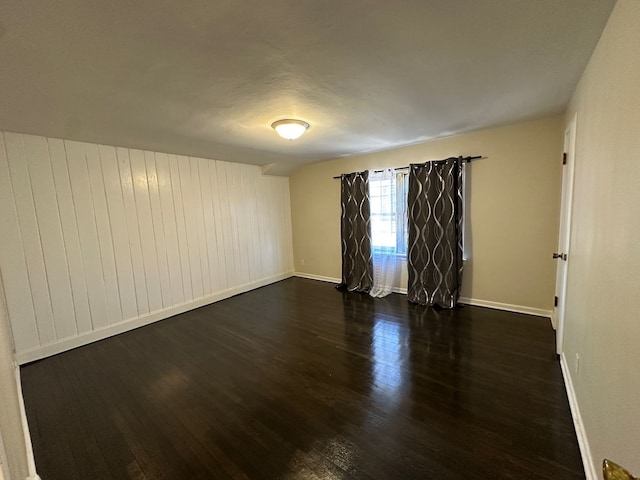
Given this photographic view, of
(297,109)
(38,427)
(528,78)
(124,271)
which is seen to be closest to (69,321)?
(124,271)

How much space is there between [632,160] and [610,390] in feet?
3.16

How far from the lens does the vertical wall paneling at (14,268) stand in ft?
8.33

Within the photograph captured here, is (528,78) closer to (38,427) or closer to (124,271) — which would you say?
(38,427)

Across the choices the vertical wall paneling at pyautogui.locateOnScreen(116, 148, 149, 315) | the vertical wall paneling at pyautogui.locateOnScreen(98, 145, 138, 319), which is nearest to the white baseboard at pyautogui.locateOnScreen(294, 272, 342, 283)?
the vertical wall paneling at pyautogui.locateOnScreen(116, 148, 149, 315)

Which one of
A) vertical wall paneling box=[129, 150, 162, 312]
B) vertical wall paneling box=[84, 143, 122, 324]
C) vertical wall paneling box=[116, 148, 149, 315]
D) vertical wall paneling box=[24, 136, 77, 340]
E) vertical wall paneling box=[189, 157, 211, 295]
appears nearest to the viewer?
vertical wall paneling box=[24, 136, 77, 340]

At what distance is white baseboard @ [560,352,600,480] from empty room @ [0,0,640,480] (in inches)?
0.9

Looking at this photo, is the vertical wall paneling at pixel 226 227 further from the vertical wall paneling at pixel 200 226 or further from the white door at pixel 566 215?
the white door at pixel 566 215

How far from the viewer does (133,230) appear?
3424 millimetres

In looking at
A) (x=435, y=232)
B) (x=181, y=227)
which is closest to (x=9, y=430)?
(x=181, y=227)

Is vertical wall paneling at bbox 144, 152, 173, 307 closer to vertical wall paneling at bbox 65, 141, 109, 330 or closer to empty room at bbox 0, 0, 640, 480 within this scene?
empty room at bbox 0, 0, 640, 480

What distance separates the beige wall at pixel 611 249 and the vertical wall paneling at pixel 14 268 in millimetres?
4444

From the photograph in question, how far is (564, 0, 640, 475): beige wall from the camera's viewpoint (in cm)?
96

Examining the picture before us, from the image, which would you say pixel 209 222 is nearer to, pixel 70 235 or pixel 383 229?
pixel 70 235

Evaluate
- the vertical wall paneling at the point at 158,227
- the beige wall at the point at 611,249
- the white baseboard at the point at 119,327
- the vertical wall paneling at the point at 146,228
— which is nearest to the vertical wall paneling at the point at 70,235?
the white baseboard at the point at 119,327
